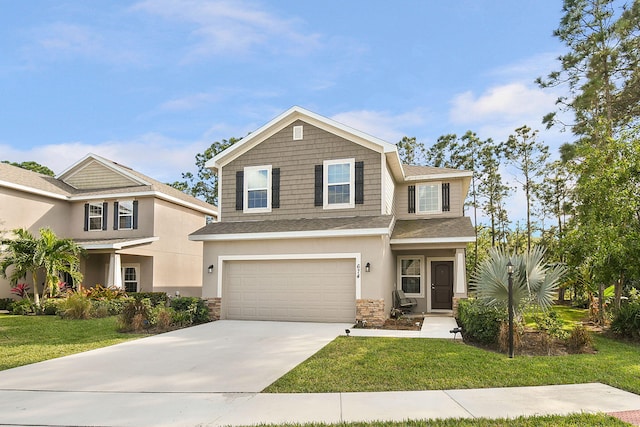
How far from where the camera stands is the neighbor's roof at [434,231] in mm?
14625

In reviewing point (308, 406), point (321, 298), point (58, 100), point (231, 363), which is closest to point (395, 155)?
point (321, 298)

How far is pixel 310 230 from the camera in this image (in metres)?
13.8

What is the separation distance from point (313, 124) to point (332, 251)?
465 centimetres

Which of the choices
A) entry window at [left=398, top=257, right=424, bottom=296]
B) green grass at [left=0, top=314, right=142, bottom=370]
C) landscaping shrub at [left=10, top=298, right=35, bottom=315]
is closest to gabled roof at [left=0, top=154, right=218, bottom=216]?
landscaping shrub at [left=10, top=298, right=35, bottom=315]

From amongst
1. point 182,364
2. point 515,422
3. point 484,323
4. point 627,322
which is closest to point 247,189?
point 182,364

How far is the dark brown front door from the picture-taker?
56.3 feet

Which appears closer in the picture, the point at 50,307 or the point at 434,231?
Answer: the point at 434,231

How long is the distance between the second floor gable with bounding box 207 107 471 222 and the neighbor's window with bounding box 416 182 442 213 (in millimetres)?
1479

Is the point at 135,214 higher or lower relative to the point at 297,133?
lower

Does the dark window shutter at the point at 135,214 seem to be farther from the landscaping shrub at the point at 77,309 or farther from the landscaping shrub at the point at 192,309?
the landscaping shrub at the point at 192,309

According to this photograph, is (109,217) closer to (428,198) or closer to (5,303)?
(5,303)

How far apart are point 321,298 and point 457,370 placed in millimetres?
7136

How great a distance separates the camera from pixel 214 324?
13664 mm

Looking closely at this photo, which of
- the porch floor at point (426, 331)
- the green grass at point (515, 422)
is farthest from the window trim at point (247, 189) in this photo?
the green grass at point (515, 422)
